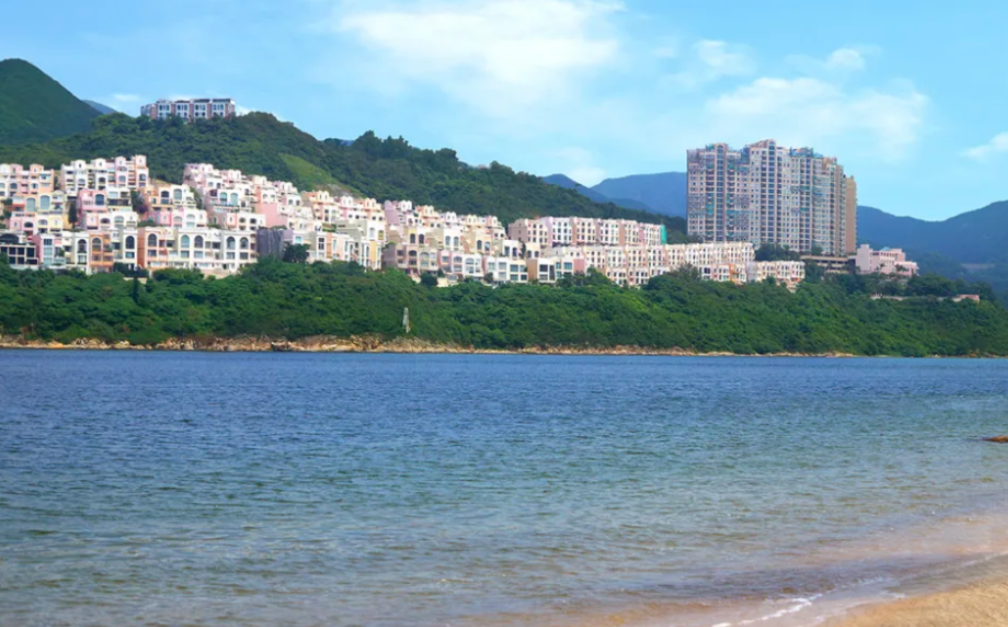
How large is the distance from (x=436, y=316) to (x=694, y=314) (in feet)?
94.2

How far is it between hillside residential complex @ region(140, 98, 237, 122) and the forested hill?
5859mm

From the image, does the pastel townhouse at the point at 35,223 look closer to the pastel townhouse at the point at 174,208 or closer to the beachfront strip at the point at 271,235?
the beachfront strip at the point at 271,235

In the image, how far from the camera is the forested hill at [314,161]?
157 m

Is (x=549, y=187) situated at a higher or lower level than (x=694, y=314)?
higher

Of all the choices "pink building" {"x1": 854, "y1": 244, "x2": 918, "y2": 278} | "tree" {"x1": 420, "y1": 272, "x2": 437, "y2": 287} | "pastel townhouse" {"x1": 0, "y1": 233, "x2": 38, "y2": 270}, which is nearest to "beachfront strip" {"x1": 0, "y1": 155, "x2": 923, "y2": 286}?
"pastel townhouse" {"x1": 0, "y1": 233, "x2": 38, "y2": 270}

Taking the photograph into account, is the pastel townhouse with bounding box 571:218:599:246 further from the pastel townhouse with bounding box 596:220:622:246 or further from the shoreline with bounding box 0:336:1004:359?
the shoreline with bounding box 0:336:1004:359

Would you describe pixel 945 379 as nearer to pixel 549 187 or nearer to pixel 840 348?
pixel 840 348

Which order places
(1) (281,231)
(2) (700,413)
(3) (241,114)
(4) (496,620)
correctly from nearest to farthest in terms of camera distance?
(4) (496,620)
(2) (700,413)
(1) (281,231)
(3) (241,114)

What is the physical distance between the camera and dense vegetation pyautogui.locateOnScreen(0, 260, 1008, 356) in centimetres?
9256

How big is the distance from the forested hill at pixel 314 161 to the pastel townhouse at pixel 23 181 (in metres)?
9.53

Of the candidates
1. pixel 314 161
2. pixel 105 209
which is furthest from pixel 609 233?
pixel 105 209

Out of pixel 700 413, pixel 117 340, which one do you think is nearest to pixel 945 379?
pixel 700 413

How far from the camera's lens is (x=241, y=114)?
179250 mm

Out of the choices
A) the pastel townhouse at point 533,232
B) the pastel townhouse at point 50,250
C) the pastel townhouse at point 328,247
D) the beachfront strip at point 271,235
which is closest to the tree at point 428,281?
the beachfront strip at point 271,235
